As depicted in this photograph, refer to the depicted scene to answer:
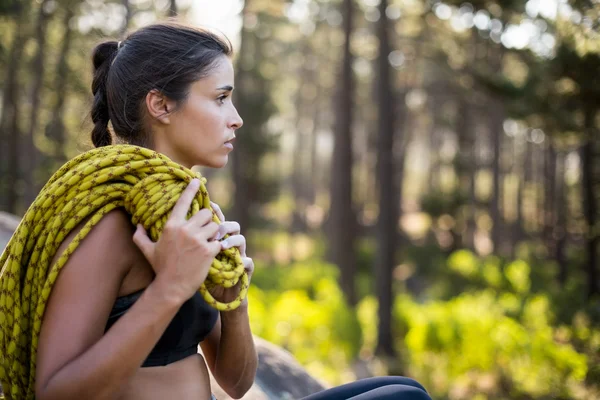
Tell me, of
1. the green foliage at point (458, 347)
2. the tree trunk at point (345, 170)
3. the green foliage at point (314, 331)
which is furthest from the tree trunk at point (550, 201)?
the green foliage at point (314, 331)

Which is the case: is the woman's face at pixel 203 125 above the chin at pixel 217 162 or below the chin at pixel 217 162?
above

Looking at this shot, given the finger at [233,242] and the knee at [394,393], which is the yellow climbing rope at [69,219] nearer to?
the finger at [233,242]

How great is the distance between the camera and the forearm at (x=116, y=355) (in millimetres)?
1361

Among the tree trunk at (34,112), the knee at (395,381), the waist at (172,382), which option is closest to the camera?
the waist at (172,382)

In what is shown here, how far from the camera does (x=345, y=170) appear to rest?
52.7 ft

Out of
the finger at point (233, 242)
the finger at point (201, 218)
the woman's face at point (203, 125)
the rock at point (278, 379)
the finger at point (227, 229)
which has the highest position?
the woman's face at point (203, 125)

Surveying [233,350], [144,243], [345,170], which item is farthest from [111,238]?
[345,170]

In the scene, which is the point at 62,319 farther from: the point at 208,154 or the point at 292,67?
the point at 292,67

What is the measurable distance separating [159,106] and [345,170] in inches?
567

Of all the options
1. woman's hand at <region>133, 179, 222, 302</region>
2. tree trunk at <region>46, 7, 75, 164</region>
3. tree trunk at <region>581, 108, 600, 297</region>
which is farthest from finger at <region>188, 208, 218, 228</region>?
tree trunk at <region>46, 7, 75, 164</region>

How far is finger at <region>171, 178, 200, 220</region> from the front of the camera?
4.93ft

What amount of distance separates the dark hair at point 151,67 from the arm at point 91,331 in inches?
18.4

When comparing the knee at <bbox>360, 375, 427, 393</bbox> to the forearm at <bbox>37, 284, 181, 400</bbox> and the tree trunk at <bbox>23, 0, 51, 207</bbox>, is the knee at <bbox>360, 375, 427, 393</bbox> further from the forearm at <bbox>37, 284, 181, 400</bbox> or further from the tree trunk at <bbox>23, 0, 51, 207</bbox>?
the tree trunk at <bbox>23, 0, 51, 207</bbox>

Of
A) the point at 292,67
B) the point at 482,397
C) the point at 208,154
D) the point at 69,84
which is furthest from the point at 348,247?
the point at 292,67
